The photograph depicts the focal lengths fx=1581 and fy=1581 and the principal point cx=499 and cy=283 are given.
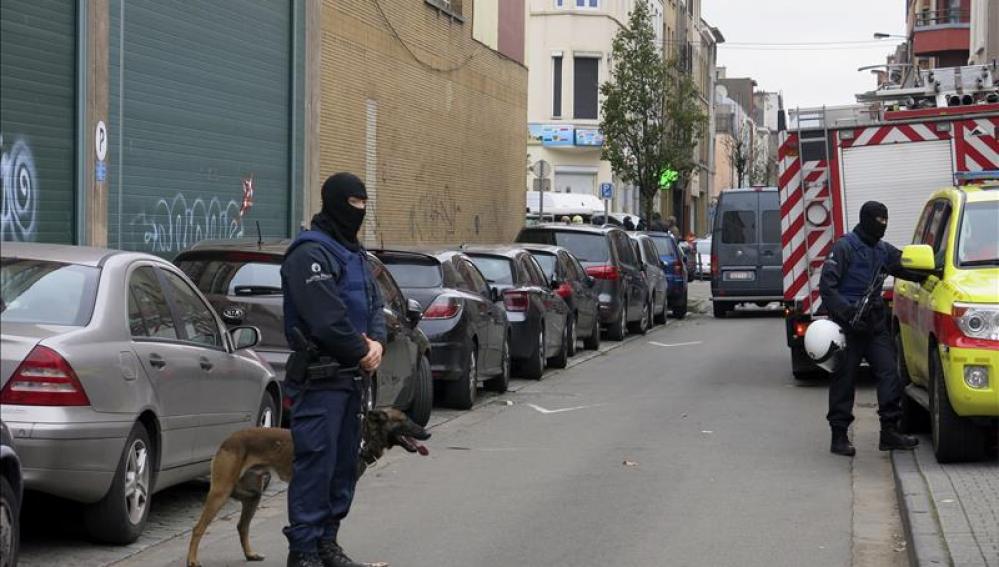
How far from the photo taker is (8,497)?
6773mm

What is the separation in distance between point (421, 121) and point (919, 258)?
66.2 feet

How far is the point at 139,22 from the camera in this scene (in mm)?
18609

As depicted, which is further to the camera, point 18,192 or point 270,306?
point 18,192

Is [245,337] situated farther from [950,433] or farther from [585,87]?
[585,87]

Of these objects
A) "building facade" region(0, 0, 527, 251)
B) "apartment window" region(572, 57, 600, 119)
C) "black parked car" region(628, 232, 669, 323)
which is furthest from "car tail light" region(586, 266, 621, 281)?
"apartment window" region(572, 57, 600, 119)

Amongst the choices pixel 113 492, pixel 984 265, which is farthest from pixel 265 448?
pixel 984 265

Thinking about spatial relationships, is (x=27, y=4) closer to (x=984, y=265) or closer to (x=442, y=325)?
(x=442, y=325)

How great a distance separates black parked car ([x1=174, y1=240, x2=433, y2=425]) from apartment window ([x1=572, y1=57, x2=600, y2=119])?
45945 millimetres

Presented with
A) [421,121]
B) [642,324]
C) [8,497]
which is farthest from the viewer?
[421,121]

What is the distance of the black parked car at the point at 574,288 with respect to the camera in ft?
72.3

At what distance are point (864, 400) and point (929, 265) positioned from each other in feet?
18.1

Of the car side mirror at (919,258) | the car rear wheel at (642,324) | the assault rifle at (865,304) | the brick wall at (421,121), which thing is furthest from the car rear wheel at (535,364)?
the car rear wheel at (642,324)

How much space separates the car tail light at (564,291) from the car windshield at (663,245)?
495 inches

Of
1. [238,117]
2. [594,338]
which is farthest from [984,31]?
[238,117]
